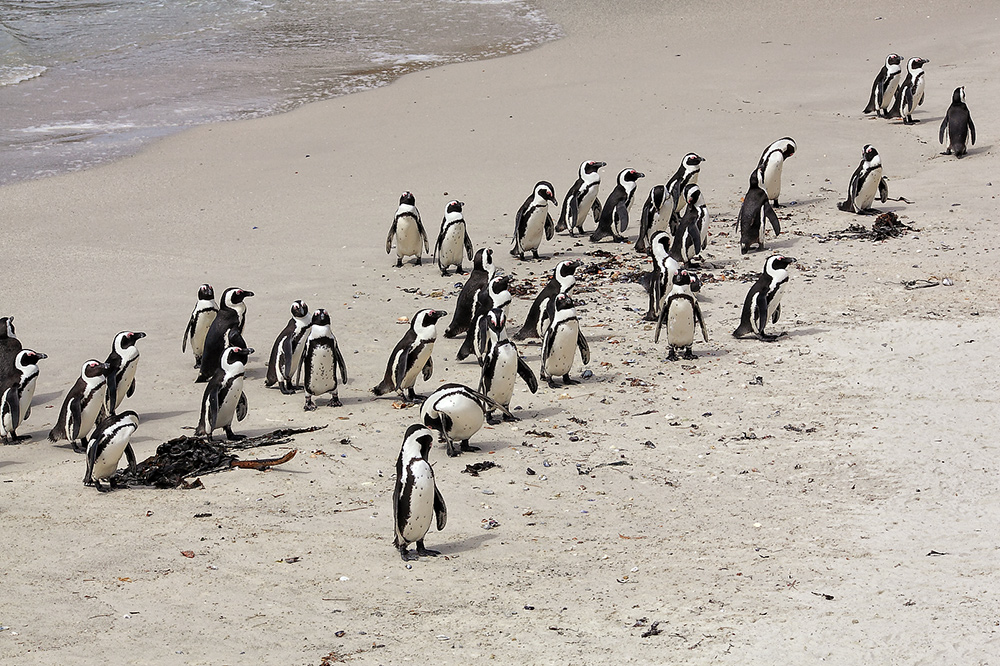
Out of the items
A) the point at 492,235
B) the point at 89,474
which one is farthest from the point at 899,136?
the point at 89,474

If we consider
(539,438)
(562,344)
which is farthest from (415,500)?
(562,344)

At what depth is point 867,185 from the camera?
11656mm

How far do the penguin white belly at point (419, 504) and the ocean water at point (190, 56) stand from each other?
1022cm

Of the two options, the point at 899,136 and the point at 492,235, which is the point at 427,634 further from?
the point at 899,136

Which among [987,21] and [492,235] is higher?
[987,21]

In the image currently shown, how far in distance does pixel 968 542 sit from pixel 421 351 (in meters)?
3.90

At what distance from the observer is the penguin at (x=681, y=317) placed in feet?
27.7

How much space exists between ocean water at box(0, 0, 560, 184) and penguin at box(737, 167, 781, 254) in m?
8.31

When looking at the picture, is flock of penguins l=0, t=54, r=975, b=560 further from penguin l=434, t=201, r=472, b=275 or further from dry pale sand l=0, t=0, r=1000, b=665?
dry pale sand l=0, t=0, r=1000, b=665

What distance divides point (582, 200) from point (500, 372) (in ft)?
16.5

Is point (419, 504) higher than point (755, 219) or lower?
lower

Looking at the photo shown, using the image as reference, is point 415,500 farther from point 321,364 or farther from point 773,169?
point 773,169

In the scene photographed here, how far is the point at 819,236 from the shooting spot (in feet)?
A: 37.1

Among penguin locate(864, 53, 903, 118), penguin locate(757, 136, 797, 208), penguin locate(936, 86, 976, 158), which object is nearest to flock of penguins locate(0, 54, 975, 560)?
penguin locate(757, 136, 797, 208)
